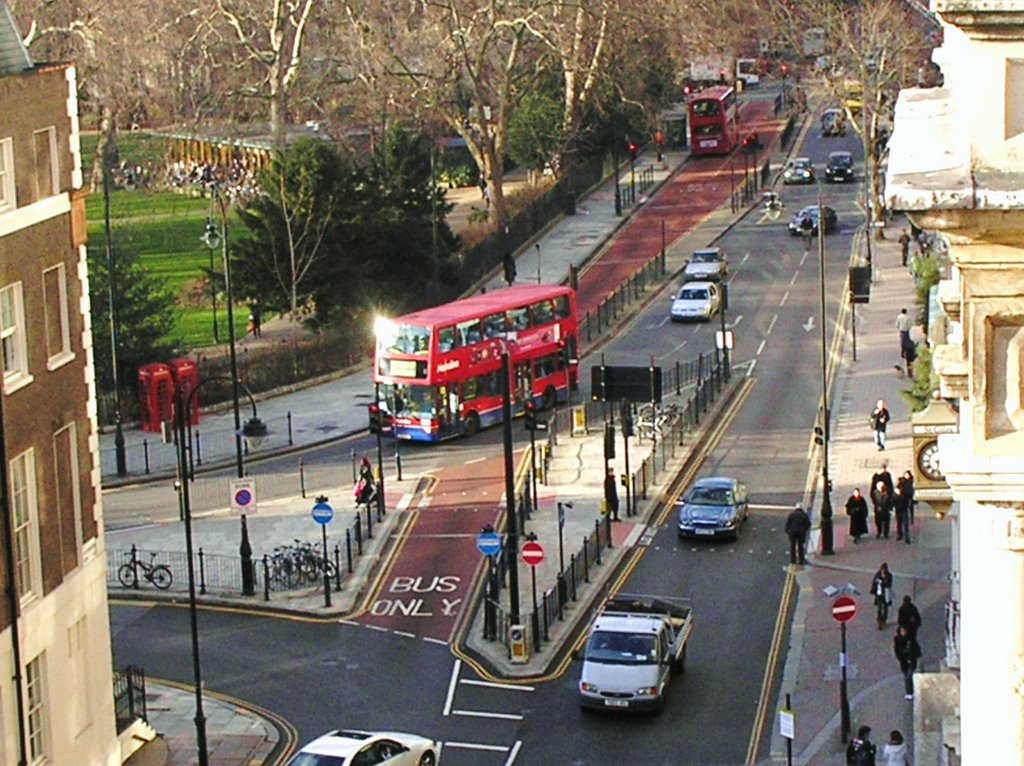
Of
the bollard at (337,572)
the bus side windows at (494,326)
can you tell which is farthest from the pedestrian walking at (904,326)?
the bollard at (337,572)

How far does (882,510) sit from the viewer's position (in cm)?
4647

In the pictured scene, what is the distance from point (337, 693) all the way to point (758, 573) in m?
11.1

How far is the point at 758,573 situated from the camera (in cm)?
4525

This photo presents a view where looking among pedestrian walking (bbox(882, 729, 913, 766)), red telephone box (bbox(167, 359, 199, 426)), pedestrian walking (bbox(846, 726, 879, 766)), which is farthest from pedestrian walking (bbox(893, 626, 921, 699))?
red telephone box (bbox(167, 359, 199, 426))

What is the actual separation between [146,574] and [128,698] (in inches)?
403

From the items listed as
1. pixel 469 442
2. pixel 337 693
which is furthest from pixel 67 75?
pixel 469 442

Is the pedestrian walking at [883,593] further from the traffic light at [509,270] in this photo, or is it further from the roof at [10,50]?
the traffic light at [509,270]

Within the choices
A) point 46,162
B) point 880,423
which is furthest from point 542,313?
point 46,162

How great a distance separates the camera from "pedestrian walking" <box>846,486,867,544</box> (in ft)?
152

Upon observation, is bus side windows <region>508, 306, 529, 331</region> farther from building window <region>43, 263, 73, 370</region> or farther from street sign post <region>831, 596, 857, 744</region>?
building window <region>43, 263, 73, 370</region>

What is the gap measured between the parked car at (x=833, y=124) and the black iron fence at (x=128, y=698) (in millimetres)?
81367

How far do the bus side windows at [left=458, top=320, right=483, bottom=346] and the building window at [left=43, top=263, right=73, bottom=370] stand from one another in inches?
1032

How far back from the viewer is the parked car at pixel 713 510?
155ft

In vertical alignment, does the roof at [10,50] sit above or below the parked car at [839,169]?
above
